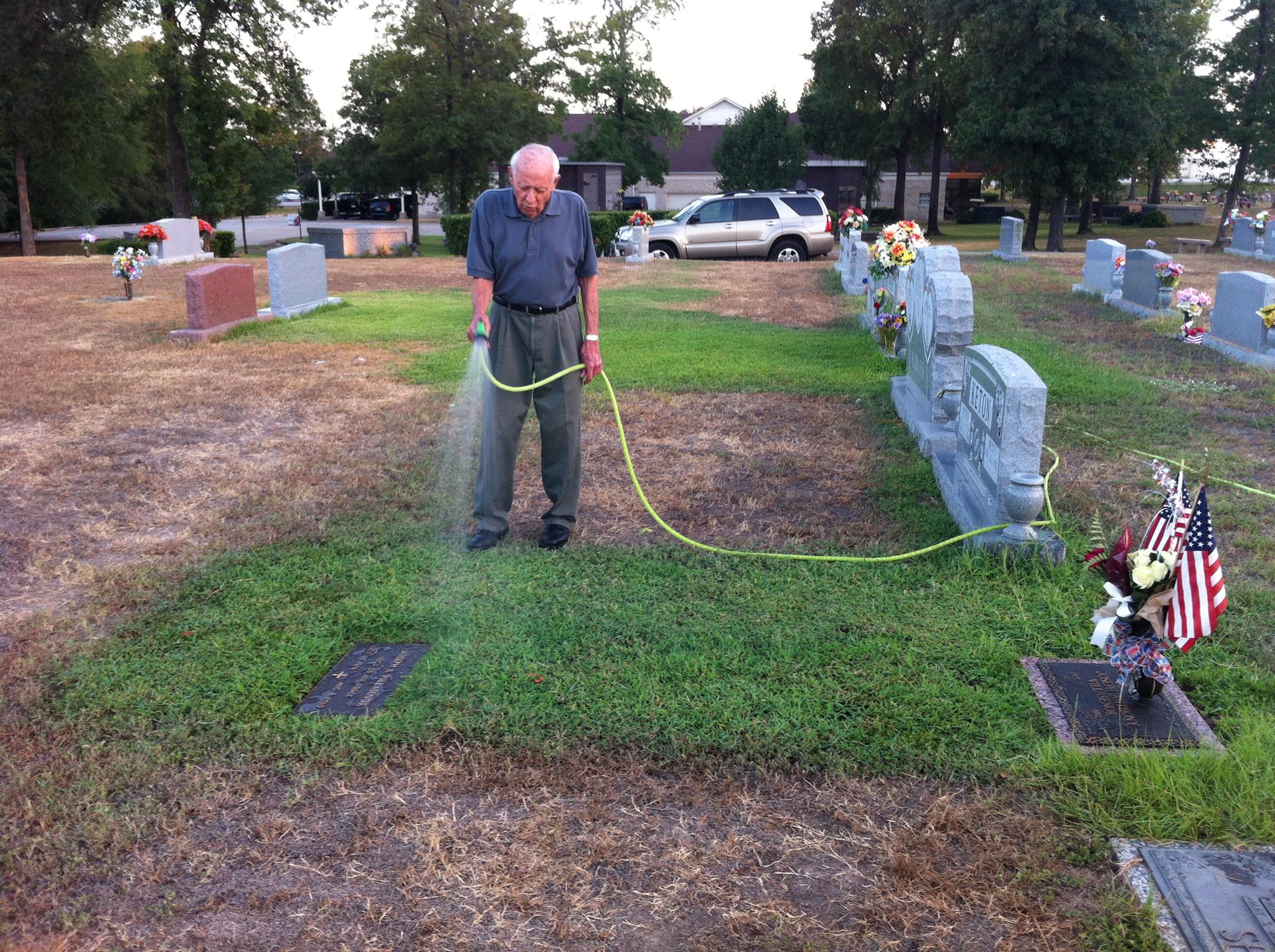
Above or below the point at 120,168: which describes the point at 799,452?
below

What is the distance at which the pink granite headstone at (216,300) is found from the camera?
11477 mm

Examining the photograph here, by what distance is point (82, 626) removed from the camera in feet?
13.8

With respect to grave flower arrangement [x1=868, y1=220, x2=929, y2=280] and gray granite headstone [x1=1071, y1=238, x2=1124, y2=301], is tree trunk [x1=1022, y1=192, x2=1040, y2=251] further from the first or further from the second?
grave flower arrangement [x1=868, y1=220, x2=929, y2=280]

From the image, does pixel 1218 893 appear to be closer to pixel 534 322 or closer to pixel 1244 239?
pixel 534 322

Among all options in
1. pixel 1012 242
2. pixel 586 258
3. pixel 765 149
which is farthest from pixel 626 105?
pixel 586 258

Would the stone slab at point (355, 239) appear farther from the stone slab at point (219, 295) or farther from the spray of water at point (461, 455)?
the spray of water at point (461, 455)

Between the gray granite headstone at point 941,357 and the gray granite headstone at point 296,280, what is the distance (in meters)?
8.56

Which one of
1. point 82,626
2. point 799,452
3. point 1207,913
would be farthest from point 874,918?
point 799,452

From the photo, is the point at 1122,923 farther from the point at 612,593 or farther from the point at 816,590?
the point at 612,593

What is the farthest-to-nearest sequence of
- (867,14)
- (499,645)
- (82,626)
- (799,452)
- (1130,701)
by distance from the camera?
(867,14) → (799,452) → (82,626) → (499,645) → (1130,701)

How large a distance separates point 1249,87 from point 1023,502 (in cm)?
3323

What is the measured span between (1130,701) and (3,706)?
380 centimetres

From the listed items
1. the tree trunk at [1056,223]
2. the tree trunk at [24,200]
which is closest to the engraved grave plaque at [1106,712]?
the tree trunk at [1056,223]

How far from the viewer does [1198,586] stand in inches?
127
